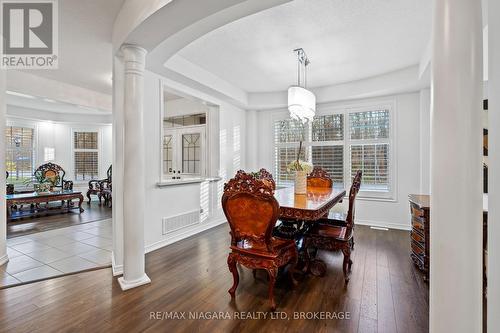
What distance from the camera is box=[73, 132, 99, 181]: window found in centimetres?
763

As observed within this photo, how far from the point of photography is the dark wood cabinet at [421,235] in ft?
8.18

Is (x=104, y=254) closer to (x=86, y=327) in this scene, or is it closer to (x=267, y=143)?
(x=86, y=327)

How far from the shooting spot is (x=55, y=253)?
10.6 ft

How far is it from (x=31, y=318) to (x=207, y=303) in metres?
1.40

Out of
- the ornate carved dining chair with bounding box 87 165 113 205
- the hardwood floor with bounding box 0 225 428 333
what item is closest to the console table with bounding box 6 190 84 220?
the ornate carved dining chair with bounding box 87 165 113 205

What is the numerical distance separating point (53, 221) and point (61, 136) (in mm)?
3664

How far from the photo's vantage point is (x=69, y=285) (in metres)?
2.41

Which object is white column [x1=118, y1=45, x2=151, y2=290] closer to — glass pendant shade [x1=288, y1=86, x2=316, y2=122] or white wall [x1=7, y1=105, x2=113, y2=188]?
glass pendant shade [x1=288, y1=86, x2=316, y2=122]

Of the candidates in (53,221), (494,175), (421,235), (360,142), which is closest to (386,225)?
(360,142)

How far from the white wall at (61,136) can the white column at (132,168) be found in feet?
20.8

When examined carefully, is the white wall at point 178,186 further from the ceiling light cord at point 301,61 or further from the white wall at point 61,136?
the white wall at point 61,136

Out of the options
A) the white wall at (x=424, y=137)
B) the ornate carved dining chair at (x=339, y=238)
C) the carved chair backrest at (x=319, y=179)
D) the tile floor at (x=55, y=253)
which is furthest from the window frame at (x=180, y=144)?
the white wall at (x=424, y=137)

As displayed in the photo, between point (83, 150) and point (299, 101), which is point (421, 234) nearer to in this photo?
point (299, 101)

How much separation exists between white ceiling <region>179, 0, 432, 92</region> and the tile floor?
3.07 m
